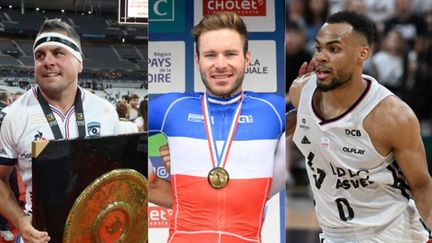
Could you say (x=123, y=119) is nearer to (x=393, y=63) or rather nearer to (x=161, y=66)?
(x=161, y=66)

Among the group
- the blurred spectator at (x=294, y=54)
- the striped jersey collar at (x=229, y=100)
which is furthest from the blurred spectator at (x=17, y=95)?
the blurred spectator at (x=294, y=54)

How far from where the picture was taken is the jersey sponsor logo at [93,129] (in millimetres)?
3145

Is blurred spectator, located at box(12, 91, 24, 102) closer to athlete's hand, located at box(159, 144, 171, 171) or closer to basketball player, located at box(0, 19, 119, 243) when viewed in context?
basketball player, located at box(0, 19, 119, 243)

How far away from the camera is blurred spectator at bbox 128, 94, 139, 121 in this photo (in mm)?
3152

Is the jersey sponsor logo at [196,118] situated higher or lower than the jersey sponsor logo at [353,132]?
higher

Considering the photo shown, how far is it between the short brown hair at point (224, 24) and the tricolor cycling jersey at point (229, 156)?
254mm

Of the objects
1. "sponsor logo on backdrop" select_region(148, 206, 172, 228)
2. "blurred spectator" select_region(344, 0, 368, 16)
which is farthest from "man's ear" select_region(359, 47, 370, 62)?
"blurred spectator" select_region(344, 0, 368, 16)

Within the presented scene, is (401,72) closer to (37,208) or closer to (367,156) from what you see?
(367,156)

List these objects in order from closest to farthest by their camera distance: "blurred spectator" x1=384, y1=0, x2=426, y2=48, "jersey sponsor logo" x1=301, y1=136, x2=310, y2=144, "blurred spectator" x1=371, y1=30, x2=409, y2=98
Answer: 1. "jersey sponsor logo" x1=301, y1=136, x2=310, y2=144
2. "blurred spectator" x1=371, y1=30, x2=409, y2=98
3. "blurred spectator" x1=384, y1=0, x2=426, y2=48

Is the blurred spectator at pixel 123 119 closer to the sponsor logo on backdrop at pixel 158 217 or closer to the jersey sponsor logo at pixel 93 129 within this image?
the jersey sponsor logo at pixel 93 129

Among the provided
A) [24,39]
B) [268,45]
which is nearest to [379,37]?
[268,45]

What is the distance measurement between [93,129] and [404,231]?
1.44 meters

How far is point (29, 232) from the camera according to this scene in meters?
3.05

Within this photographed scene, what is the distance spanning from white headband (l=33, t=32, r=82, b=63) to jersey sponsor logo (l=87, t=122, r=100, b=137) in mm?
300
